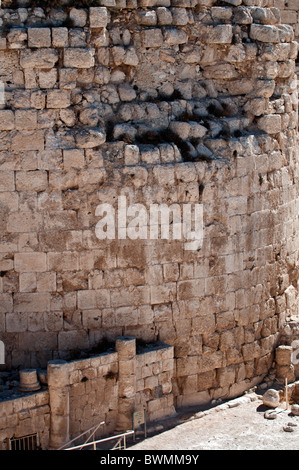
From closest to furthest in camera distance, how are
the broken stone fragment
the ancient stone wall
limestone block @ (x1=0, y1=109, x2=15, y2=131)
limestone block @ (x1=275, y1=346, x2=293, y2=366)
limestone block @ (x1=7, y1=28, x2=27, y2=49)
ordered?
the ancient stone wall → limestone block @ (x1=7, y1=28, x2=27, y2=49) → limestone block @ (x1=0, y1=109, x2=15, y2=131) → the broken stone fragment → limestone block @ (x1=275, y1=346, x2=293, y2=366)

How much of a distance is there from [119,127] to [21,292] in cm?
281

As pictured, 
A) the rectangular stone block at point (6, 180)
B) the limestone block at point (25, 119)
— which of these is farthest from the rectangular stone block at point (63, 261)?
the limestone block at point (25, 119)

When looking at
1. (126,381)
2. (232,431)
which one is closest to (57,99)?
(126,381)

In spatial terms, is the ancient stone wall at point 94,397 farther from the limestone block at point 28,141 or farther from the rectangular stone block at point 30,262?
the limestone block at point 28,141

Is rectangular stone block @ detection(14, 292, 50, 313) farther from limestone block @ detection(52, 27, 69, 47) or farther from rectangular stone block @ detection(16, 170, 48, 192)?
limestone block @ detection(52, 27, 69, 47)

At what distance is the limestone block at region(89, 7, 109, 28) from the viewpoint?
47.0 ft

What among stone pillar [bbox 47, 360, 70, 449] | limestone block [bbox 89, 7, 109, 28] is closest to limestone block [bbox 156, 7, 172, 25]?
limestone block [bbox 89, 7, 109, 28]

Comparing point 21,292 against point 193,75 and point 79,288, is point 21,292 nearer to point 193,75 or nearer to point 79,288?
point 79,288

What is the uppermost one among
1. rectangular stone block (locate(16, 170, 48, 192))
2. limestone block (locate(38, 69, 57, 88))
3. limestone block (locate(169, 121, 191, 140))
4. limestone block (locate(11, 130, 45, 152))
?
limestone block (locate(38, 69, 57, 88))

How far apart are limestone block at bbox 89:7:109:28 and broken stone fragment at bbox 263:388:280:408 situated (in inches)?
242

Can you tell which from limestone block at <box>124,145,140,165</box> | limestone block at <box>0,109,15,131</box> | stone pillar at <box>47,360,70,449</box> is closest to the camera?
stone pillar at <box>47,360,70,449</box>

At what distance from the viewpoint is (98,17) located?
1436cm

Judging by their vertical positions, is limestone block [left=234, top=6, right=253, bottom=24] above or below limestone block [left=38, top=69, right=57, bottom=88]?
above
